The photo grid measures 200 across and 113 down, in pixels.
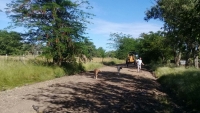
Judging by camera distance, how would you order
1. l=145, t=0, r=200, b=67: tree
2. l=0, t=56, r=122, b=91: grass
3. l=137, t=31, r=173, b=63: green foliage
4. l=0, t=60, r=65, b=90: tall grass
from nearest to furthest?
l=145, t=0, r=200, b=67: tree, l=0, t=60, r=65, b=90: tall grass, l=0, t=56, r=122, b=91: grass, l=137, t=31, r=173, b=63: green foliage

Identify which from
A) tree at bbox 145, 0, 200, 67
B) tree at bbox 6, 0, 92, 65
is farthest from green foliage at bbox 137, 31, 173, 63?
tree at bbox 6, 0, 92, 65

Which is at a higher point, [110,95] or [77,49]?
[77,49]

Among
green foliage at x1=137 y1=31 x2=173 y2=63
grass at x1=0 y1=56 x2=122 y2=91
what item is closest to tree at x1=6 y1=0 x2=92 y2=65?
grass at x1=0 y1=56 x2=122 y2=91

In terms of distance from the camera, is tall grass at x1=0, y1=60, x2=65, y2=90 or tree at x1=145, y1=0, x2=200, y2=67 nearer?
tree at x1=145, y1=0, x2=200, y2=67

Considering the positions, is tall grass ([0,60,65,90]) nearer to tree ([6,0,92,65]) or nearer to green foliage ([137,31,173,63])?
tree ([6,0,92,65])

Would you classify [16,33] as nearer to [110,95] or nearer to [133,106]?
[110,95]

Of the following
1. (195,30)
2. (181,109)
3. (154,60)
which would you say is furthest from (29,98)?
(154,60)

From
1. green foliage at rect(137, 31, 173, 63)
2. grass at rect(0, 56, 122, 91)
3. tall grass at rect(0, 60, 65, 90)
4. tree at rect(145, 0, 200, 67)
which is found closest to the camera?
tree at rect(145, 0, 200, 67)

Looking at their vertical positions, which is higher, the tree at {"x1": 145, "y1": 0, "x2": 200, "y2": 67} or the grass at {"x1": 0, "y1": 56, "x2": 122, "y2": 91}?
the tree at {"x1": 145, "y1": 0, "x2": 200, "y2": 67}

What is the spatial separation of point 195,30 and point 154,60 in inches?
1616

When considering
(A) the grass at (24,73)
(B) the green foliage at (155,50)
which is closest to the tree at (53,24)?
(A) the grass at (24,73)

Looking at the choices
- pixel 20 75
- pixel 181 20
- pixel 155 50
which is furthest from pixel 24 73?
pixel 155 50

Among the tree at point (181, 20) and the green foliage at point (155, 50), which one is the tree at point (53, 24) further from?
the green foliage at point (155, 50)

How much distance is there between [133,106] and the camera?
9328 mm
